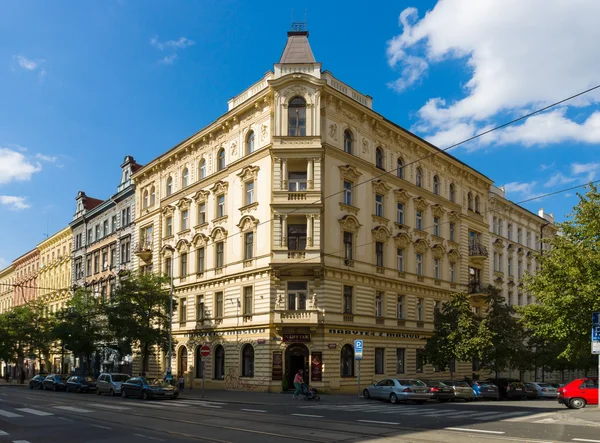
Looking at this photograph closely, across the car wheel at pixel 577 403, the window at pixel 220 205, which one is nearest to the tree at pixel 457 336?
the car wheel at pixel 577 403

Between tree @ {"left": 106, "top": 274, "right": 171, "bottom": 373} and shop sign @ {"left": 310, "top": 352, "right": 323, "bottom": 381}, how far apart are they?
1227 cm

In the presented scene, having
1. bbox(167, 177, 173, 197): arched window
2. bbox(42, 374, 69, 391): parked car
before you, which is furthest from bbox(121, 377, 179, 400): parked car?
bbox(167, 177, 173, 197): arched window

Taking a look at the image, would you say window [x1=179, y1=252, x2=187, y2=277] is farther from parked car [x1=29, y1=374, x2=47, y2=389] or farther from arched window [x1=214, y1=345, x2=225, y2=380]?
parked car [x1=29, y1=374, x2=47, y2=389]

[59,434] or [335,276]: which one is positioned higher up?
[335,276]

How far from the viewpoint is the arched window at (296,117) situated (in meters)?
39.6

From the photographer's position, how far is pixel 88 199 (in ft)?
239

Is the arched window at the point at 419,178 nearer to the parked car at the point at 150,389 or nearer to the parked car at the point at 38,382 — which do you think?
the parked car at the point at 150,389

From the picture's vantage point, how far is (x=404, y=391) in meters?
31.8

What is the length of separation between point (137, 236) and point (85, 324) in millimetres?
9384

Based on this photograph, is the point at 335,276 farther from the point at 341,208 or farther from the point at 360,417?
the point at 360,417

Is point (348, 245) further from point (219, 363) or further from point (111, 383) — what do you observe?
point (111, 383)

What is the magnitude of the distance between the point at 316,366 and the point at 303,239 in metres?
7.66

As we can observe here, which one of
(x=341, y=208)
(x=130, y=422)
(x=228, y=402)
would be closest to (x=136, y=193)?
(x=341, y=208)

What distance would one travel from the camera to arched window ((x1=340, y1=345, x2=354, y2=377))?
38.9 meters
